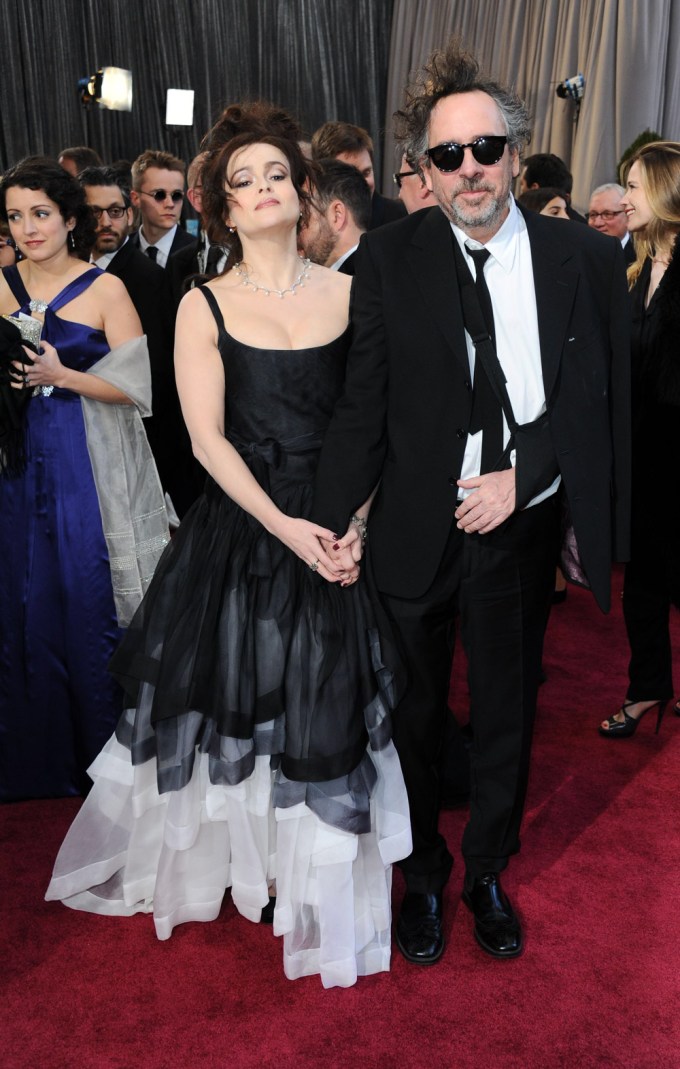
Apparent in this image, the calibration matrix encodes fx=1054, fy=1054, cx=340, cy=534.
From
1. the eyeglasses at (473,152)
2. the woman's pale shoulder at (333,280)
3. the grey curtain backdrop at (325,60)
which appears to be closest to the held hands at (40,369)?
the woman's pale shoulder at (333,280)

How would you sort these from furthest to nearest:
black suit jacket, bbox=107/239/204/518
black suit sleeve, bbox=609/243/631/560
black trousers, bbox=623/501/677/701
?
black suit jacket, bbox=107/239/204/518
black trousers, bbox=623/501/677/701
black suit sleeve, bbox=609/243/631/560

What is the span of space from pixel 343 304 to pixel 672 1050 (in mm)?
1601

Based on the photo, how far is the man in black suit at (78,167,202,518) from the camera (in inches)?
160

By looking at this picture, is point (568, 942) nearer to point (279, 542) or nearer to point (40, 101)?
point (279, 542)

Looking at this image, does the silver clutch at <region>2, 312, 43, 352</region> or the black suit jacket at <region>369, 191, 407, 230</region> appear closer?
the silver clutch at <region>2, 312, 43, 352</region>

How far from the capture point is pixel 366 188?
3.33 meters

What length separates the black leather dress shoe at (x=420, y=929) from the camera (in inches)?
87.7

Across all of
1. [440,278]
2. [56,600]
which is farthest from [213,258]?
[440,278]

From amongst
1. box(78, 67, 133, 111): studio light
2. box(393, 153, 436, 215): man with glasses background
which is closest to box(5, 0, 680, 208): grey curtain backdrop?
box(78, 67, 133, 111): studio light

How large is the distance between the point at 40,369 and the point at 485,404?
4.08 feet

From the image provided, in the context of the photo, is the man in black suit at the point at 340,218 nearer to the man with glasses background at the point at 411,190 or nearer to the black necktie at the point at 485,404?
the man with glasses background at the point at 411,190

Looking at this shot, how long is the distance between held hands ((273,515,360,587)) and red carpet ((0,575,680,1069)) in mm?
854

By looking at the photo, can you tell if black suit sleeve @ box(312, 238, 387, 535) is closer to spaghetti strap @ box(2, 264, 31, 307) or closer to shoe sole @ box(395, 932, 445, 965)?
shoe sole @ box(395, 932, 445, 965)

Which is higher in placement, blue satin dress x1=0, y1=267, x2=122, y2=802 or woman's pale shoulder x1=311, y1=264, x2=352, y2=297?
woman's pale shoulder x1=311, y1=264, x2=352, y2=297
